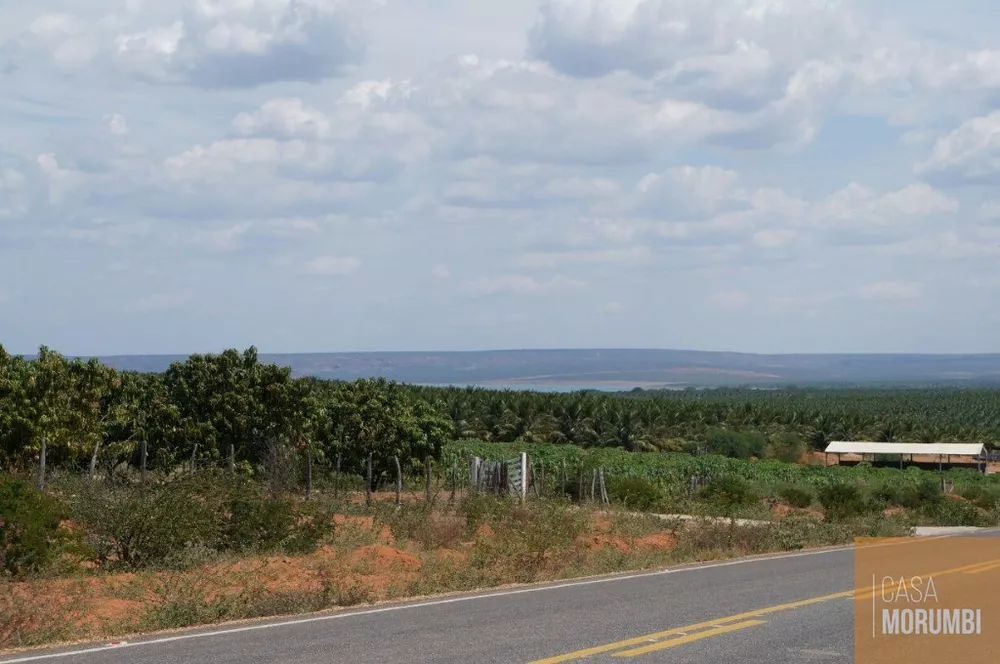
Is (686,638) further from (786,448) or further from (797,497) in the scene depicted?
(786,448)

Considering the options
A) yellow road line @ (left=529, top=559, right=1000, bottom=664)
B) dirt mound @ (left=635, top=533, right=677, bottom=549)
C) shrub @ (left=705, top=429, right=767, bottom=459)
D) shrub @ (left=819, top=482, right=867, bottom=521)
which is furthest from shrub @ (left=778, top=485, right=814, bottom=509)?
shrub @ (left=705, top=429, right=767, bottom=459)

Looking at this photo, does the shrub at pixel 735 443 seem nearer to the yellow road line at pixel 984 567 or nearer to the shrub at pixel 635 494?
the shrub at pixel 635 494

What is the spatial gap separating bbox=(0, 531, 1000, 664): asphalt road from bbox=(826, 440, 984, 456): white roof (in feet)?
225

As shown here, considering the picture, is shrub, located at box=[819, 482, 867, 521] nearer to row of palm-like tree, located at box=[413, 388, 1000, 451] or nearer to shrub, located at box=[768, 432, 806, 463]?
row of palm-like tree, located at box=[413, 388, 1000, 451]

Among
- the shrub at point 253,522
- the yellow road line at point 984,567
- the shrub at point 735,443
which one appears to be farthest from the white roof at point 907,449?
the shrub at point 253,522

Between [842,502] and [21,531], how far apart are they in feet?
98.9

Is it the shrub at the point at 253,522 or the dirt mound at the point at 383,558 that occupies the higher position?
the shrub at the point at 253,522

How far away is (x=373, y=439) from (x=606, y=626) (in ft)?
88.8

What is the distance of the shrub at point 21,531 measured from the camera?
1634 centimetres

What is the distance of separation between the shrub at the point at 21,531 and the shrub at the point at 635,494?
77.4 feet

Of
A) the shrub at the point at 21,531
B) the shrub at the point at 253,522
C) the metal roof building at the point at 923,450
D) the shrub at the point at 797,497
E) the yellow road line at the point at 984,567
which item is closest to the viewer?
the shrub at the point at 21,531

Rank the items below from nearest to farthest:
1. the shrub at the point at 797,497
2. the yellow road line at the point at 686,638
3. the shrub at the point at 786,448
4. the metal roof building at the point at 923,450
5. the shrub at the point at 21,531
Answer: the yellow road line at the point at 686,638, the shrub at the point at 21,531, the shrub at the point at 797,497, the metal roof building at the point at 923,450, the shrub at the point at 786,448

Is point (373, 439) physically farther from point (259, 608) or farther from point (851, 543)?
point (259, 608)

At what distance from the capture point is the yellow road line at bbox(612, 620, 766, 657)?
428 inches
